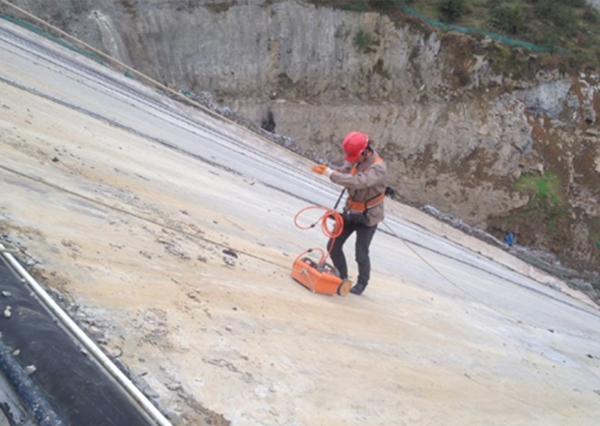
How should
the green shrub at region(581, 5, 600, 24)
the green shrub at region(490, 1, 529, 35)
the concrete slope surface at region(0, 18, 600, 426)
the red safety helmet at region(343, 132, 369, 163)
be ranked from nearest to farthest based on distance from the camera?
the concrete slope surface at region(0, 18, 600, 426), the red safety helmet at region(343, 132, 369, 163), the green shrub at region(490, 1, 529, 35), the green shrub at region(581, 5, 600, 24)

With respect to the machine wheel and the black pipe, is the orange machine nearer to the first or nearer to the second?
the machine wheel

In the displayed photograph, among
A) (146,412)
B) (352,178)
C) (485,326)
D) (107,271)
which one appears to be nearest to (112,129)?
(352,178)

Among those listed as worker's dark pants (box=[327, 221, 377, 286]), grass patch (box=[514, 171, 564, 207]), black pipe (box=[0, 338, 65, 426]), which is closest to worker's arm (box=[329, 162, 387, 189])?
worker's dark pants (box=[327, 221, 377, 286])

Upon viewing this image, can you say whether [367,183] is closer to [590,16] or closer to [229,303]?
[229,303]

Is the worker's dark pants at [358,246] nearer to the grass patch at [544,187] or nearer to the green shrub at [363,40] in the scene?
the grass patch at [544,187]

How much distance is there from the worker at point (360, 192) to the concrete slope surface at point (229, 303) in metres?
0.42

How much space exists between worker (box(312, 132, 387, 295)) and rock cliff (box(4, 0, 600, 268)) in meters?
19.4

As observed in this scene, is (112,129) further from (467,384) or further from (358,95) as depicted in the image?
(358,95)

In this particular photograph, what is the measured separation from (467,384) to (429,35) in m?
24.2

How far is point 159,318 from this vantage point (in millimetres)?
3291

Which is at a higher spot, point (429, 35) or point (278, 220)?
point (429, 35)

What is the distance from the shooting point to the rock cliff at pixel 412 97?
24.9 m

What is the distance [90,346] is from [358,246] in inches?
140

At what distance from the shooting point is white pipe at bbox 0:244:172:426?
2.37 metres
